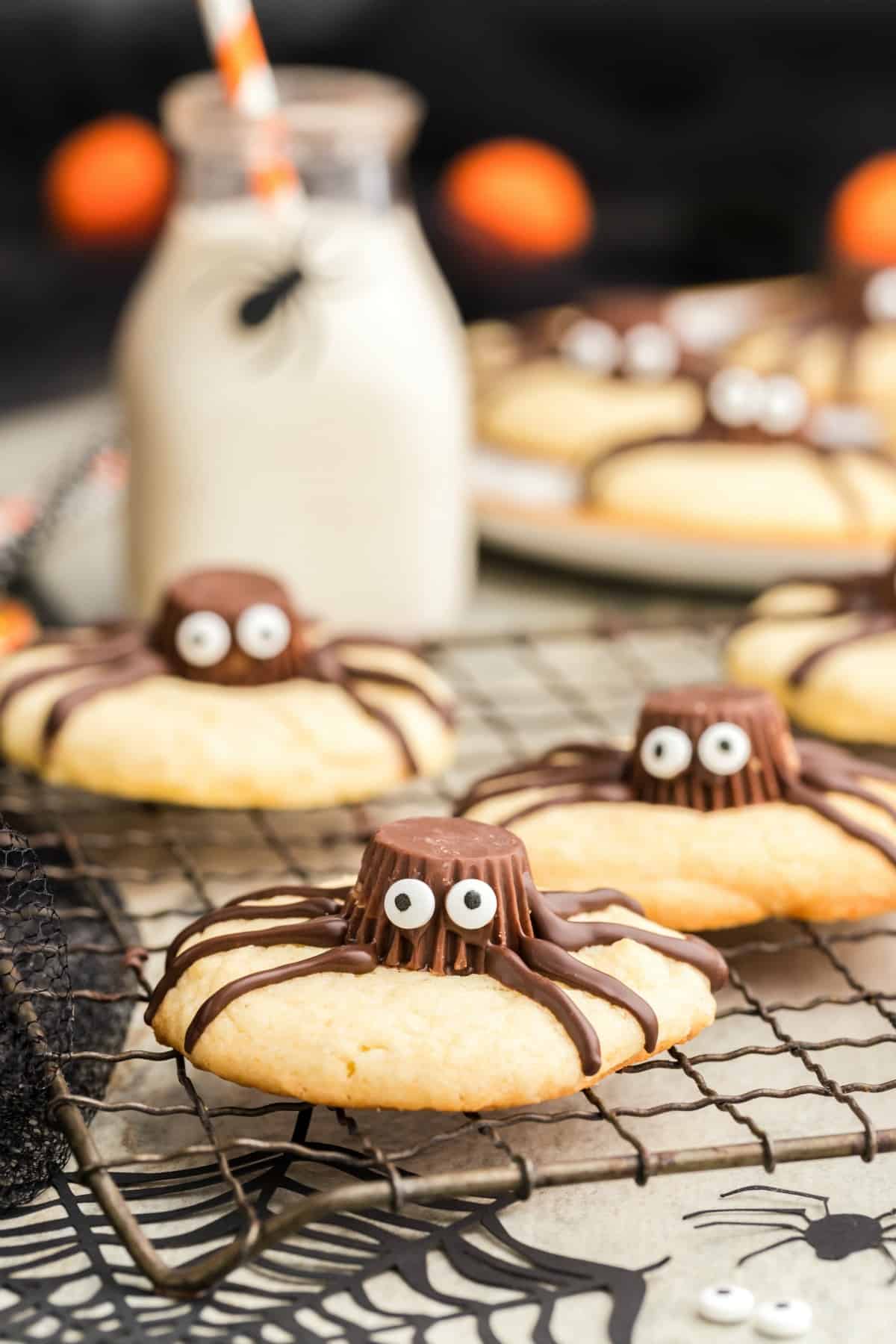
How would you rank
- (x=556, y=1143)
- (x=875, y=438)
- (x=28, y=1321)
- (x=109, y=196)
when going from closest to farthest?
(x=28, y=1321) < (x=556, y=1143) < (x=875, y=438) < (x=109, y=196)

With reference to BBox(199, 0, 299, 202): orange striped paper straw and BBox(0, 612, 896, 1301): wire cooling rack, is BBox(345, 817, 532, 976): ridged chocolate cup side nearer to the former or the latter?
BBox(0, 612, 896, 1301): wire cooling rack

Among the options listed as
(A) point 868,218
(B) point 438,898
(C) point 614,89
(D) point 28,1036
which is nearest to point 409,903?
(B) point 438,898

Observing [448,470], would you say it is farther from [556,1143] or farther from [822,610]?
[556,1143]

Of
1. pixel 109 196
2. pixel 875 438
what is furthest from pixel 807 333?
pixel 109 196

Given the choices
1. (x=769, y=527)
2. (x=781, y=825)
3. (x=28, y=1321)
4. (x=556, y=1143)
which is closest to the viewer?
(x=28, y=1321)

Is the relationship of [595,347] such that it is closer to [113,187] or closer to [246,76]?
[246,76]

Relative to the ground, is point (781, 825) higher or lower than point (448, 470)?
lower

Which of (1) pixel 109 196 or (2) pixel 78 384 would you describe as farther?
(1) pixel 109 196

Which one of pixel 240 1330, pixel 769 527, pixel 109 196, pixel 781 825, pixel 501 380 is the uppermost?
pixel 109 196
